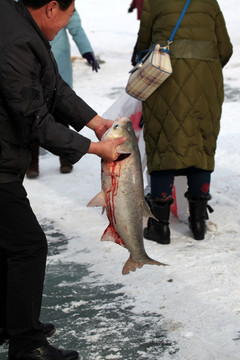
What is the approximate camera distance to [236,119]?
7891mm

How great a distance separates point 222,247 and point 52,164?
122 inches

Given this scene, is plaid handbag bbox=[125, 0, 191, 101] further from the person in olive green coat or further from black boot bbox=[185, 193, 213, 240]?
black boot bbox=[185, 193, 213, 240]

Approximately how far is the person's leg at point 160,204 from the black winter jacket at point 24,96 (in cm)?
174

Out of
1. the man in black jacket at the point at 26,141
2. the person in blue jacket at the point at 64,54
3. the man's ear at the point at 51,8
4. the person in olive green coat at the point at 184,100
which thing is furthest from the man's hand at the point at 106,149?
the person in blue jacket at the point at 64,54

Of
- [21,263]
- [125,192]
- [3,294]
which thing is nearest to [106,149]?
[125,192]

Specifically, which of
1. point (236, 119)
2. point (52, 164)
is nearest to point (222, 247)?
point (52, 164)

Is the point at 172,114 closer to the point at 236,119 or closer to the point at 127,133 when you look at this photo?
the point at 127,133

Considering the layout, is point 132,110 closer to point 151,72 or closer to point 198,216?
point 151,72

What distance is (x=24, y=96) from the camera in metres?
2.49

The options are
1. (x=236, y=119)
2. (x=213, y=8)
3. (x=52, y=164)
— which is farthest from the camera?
(x=236, y=119)

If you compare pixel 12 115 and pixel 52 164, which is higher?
pixel 12 115

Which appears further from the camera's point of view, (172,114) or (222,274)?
(172,114)

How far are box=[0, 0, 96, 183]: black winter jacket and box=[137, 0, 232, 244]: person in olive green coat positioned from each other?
1523 mm

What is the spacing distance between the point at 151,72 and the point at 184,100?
32 centimetres
